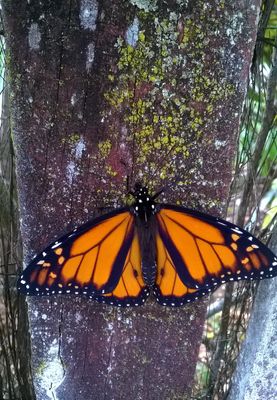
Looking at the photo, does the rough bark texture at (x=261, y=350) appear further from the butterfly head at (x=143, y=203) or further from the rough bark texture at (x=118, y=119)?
the butterfly head at (x=143, y=203)

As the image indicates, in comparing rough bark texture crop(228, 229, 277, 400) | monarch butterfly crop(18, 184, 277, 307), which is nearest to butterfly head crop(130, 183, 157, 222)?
monarch butterfly crop(18, 184, 277, 307)

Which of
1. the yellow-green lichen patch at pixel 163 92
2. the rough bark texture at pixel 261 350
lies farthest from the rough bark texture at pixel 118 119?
the rough bark texture at pixel 261 350

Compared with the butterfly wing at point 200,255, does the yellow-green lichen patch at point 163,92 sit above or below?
above

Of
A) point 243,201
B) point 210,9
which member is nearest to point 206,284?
point 243,201

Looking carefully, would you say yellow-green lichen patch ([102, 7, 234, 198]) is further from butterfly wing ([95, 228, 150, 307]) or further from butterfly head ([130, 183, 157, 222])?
butterfly wing ([95, 228, 150, 307])

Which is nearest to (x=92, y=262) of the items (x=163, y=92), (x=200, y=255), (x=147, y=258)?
(x=147, y=258)

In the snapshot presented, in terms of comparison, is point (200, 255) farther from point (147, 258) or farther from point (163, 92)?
point (163, 92)
